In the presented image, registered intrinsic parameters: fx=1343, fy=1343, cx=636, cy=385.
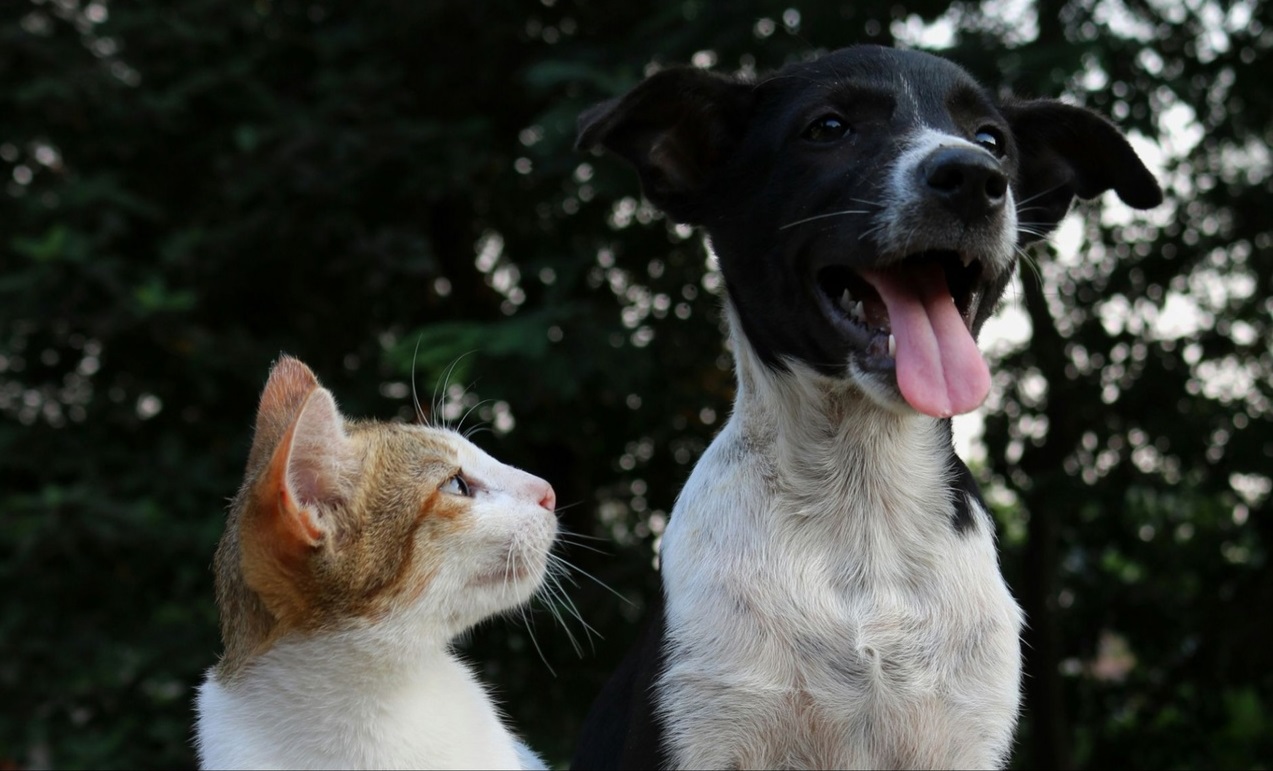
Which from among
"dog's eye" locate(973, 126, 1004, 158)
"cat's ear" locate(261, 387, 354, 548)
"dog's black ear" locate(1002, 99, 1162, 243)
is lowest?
"cat's ear" locate(261, 387, 354, 548)

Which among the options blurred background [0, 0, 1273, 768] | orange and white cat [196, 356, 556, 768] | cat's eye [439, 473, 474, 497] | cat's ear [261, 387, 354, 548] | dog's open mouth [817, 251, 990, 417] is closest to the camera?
cat's ear [261, 387, 354, 548]

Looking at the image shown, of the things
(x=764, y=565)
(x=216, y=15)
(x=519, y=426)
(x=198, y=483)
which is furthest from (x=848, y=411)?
(x=216, y=15)

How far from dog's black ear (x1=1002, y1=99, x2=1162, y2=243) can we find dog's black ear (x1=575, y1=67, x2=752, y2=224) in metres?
0.60

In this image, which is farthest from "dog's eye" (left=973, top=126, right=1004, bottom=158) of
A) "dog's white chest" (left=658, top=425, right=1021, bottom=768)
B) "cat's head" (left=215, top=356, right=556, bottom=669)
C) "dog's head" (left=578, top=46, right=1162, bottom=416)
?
"cat's head" (left=215, top=356, right=556, bottom=669)

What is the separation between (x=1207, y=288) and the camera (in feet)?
18.4

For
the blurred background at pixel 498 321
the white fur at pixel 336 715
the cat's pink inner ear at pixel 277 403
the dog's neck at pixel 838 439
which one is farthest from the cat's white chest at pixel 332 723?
the blurred background at pixel 498 321

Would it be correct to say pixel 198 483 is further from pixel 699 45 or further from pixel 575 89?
pixel 699 45

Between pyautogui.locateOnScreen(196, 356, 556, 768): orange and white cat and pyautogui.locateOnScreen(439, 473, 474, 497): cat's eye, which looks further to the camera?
pyautogui.locateOnScreen(439, 473, 474, 497): cat's eye

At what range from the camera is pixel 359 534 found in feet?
7.35

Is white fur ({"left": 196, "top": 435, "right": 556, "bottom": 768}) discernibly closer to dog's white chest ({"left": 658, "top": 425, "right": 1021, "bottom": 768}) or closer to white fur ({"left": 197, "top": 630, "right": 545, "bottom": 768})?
white fur ({"left": 197, "top": 630, "right": 545, "bottom": 768})

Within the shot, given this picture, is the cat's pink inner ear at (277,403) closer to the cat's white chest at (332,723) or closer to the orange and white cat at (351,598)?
the orange and white cat at (351,598)

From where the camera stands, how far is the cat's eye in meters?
2.41

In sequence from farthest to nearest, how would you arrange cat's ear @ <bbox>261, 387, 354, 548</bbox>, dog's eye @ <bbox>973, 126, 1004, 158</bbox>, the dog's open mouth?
dog's eye @ <bbox>973, 126, 1004, 158</bbox>
the dog's open mouth
cat's ear @ <bbox>261, 387, 354, 548</bbox>

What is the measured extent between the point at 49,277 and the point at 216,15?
120cm
